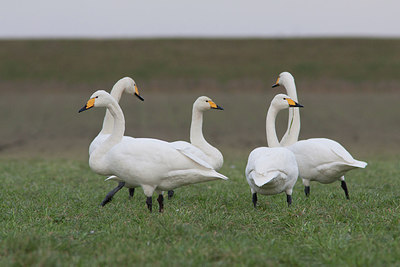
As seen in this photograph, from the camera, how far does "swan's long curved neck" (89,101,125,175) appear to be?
6.08 m

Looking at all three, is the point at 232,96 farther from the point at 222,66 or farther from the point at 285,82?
the point at 285,82

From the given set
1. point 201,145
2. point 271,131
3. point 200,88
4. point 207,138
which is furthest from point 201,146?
point 200,88

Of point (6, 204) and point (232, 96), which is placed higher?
point (6, 204)

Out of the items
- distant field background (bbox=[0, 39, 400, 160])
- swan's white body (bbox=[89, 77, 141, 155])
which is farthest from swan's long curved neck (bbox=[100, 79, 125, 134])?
distant field background (bbox=[0, 39, 400, 160])

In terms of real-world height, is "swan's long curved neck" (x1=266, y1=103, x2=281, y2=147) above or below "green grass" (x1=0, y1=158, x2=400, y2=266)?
above

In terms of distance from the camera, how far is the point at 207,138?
2022 cm

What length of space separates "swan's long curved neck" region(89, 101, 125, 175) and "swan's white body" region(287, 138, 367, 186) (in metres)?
2.69

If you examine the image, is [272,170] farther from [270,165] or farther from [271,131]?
[271,131]

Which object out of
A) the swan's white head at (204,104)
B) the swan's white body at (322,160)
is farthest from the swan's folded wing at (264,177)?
the swan's white head at (204,104)

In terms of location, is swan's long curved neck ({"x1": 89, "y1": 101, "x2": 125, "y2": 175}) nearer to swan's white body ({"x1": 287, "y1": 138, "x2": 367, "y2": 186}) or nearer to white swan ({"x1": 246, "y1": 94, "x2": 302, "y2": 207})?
white swan ({"x1": 246, "y1": 94, "x2": 302, "y2": 207})

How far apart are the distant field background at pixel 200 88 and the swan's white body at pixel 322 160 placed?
8.71 metres

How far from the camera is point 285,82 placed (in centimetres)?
863

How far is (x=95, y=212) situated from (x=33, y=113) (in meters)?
21.5

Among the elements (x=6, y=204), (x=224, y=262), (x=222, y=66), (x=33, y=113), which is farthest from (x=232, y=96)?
(x=224, y=262)
